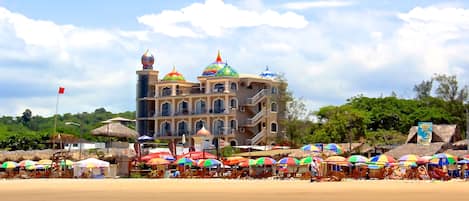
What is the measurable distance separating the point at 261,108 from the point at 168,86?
962 cm

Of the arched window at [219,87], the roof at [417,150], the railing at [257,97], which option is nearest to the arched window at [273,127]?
the railing at [257,97]

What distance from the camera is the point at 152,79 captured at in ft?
277

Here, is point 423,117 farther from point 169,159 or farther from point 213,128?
point 169,159

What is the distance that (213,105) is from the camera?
81.2 metres

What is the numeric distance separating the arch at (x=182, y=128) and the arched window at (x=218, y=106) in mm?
3818

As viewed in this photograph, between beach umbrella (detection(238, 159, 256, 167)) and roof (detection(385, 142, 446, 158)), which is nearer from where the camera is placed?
beach umbrella (detection(238, 159, 256, 167))

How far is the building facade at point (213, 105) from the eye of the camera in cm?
7981

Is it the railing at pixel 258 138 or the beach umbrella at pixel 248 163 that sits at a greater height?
the railing at pixel 258 138

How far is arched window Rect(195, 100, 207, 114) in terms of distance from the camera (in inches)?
3226

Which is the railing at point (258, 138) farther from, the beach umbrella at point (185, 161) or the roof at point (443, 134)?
the beach umbrella at point (185, 161)

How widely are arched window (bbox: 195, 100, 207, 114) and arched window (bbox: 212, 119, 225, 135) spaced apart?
5.36 feet

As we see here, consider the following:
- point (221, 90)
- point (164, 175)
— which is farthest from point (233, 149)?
point (164, 175)

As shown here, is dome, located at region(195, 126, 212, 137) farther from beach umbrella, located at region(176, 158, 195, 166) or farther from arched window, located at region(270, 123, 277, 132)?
beach umbrella, located at region(176, 158, 195, 166)

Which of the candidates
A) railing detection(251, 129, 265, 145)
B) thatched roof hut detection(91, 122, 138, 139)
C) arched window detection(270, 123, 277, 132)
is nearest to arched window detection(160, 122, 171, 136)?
railing detection(251, 129, 265, 145)
